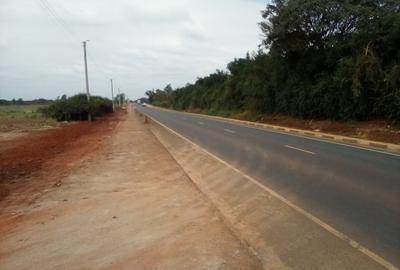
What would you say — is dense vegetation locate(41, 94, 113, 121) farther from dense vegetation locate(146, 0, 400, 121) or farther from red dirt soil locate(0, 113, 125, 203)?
red dirt soil locate(0, 113, 125, 203)

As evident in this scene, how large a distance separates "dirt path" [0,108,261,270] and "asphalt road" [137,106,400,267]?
1.79 meters

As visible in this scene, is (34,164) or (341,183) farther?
(34,164)

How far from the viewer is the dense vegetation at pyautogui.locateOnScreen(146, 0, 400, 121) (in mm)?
26484

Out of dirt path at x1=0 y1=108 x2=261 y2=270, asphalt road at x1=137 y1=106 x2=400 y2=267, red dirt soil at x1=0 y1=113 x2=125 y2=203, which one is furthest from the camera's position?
red dirt soil at x1=0 y1=113 x2=125 y2=203

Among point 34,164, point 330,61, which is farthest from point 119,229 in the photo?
point 330,61

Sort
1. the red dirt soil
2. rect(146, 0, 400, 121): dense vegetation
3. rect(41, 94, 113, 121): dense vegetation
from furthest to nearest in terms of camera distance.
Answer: rect(41, 94, 113, 121): dense vegetation
rect(146, 0, 400, 121): dense vegetation
the red dirt soil

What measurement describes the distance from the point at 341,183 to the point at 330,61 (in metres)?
23.6

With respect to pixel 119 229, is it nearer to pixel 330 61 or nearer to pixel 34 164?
pixel 34 164

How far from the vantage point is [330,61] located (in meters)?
32.6

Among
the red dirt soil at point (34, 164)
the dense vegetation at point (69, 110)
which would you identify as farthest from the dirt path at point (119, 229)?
the dense vegetation at point (69, 110)

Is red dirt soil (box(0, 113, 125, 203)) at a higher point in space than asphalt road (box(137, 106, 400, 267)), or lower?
lower

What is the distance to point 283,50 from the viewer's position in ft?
119

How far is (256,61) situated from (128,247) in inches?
1623

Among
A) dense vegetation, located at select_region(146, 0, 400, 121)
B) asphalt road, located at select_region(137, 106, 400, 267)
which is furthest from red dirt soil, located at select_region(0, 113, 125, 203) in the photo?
dense vegetation, located at select_region(146, 0, 400, 121)
